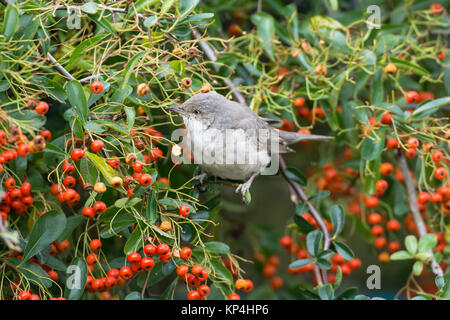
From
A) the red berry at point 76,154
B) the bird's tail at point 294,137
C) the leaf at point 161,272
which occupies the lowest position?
the leaf at point 161,272

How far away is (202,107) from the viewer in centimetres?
315

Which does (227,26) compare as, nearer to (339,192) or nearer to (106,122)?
(339,192)

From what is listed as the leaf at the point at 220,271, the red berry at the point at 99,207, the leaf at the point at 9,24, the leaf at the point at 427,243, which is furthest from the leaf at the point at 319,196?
the leaf at the point at 9,24

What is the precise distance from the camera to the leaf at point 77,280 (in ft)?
8.36

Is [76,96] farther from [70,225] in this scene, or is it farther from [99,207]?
[70,225]

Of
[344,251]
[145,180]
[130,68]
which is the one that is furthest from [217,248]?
[130,68]

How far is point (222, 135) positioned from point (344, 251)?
1059 mm

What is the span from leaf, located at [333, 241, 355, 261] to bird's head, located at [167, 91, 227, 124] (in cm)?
113

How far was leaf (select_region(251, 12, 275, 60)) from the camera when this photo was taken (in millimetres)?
3473

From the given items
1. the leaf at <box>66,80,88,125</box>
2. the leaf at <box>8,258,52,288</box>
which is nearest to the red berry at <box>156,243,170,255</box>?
the leaf at <box>8,258,52,288</box>

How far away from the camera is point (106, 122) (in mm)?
2443

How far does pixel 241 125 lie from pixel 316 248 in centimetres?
92

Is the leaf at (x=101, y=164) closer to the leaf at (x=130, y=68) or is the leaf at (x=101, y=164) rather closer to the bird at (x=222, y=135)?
the leaf at (x=130, y=68)

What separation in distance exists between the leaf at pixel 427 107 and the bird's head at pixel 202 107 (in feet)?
3.84
